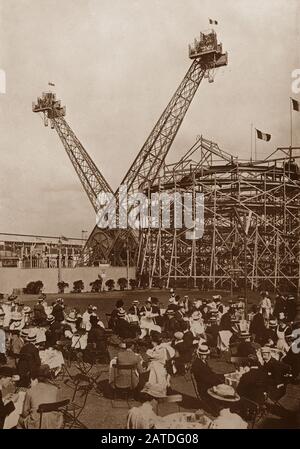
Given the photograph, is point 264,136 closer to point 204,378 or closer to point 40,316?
point 40,316

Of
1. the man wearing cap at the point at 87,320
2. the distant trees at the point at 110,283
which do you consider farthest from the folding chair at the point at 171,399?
the distant trees at the point at 110,283

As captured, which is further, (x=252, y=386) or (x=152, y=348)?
(x=152, y=348)

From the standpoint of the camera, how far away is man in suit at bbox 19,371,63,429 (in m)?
6.97

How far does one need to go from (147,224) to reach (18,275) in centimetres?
897

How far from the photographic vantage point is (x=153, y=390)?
779 centimetres

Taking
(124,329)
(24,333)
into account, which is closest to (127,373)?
(24,333)

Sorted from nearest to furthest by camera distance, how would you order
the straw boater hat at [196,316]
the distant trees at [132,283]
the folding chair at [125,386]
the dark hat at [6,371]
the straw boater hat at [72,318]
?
1. the folding chair at [125,386]
2. the dark hat at [6,371]
3. the straw boater hat at [196,316]
4. the straw boater hat at [72,318]
5. the distant trees at [132,283]

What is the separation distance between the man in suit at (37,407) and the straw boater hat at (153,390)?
1.52m

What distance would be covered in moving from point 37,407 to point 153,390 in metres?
1.98

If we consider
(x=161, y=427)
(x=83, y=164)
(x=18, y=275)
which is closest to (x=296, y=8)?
(x=161, y=427)

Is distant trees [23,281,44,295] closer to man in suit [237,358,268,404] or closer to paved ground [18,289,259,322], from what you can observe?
paved ground [18,289,259,322]

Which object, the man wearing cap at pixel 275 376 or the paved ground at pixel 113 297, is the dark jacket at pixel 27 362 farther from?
the paved ground at pixel 113 297

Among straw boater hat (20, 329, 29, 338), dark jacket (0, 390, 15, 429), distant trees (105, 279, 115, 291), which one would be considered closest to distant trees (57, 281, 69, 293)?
distant trees (105, 279, 115, 291)

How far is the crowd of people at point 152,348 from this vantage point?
7.27m
